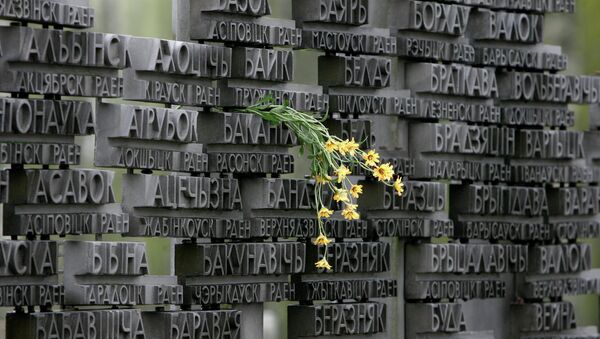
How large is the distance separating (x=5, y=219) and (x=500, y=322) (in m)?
2.80

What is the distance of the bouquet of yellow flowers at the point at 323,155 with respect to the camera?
5.77 meters

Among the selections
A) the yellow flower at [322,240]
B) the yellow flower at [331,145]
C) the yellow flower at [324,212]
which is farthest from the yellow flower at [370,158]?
the yellow flower at [322,240]

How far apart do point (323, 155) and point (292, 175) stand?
419mm

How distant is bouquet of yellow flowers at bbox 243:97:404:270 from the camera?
5773mm

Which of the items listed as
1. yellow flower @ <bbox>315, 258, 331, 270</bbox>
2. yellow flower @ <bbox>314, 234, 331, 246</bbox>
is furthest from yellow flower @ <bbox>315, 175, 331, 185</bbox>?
yellow flower @ <bbox>315, 258, 331, 270</bbox>

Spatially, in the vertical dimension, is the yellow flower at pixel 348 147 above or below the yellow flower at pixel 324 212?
above

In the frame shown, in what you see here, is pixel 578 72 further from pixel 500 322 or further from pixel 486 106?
pixel 500 322

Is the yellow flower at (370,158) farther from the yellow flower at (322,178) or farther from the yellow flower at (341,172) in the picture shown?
the yellow flower at (322,178)

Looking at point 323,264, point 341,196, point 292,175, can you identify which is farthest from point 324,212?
point 292,175

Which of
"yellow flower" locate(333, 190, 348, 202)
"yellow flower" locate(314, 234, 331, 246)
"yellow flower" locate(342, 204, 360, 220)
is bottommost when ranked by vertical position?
"yellow flower" locate(314, 234, 331, 246)

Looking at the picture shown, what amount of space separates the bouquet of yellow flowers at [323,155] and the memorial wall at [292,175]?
75mm

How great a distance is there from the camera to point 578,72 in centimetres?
765

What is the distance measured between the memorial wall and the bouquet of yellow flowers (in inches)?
2.9

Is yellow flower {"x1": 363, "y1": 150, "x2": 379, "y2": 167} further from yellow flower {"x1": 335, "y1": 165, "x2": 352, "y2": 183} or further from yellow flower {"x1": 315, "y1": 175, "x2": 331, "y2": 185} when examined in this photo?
yellow flower {"x1": 315, "y1": 175, "x2": 331, "y2": 185}
